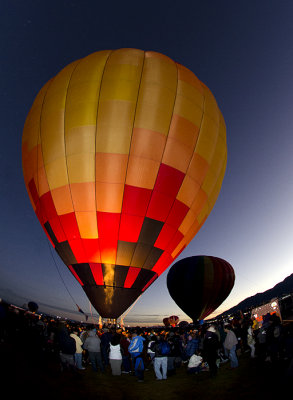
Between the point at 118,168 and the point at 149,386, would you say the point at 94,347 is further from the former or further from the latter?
the point at 118,168

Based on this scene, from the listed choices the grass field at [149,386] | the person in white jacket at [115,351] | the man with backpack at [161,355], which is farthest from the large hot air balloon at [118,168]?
the grass field at [149,386]

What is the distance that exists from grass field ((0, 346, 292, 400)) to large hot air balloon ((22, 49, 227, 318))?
13.3ft

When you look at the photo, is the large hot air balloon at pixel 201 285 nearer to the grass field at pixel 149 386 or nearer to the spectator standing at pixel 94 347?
the grass field at pixel 149 386

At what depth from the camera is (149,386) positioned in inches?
254

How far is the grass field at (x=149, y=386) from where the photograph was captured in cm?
420

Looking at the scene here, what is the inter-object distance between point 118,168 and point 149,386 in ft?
22.6

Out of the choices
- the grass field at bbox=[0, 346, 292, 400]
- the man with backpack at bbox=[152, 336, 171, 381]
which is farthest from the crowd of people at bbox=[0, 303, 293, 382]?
the grass field at bbox=[0, 346, 292, 400]

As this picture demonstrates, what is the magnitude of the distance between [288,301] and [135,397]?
18.0m

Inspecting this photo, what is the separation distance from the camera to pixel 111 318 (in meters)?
10.3

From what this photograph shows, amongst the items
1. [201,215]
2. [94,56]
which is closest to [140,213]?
[201,215]

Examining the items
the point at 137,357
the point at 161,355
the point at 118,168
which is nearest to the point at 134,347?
the point at 137,357

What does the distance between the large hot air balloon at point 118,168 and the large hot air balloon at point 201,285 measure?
11906 millimetres

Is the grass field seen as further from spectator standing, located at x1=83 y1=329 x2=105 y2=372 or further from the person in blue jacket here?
spectator standing, located at x1=83 y1=329 x2=105 y2=372

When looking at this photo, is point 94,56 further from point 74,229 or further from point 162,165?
point 74,229
